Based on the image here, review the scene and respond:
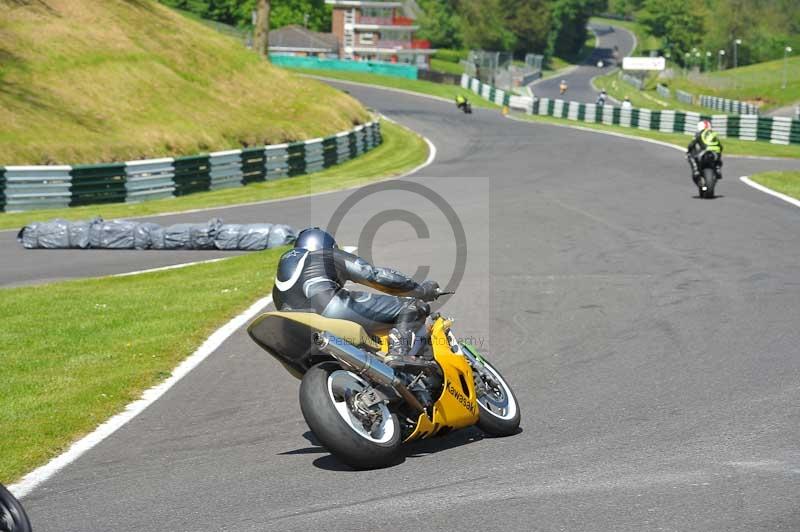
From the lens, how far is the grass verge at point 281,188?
83.0 ft

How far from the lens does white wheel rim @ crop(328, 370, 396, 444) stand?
6777 millimetres

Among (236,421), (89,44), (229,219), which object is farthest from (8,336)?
(89,44)

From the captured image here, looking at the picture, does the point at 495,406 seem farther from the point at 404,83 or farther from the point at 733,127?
the point at 404,83

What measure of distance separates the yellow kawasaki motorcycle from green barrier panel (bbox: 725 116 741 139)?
40.9 metres

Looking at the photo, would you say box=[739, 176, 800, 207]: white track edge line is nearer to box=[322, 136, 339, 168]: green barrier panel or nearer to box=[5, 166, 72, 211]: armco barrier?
box=[322, 136, 339, 168]: green barrier panel

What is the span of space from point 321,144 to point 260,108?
9.17 meters

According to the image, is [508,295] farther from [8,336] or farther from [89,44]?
[89,44]

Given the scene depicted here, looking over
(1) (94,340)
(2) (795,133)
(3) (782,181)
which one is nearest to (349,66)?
(2) (795,133)

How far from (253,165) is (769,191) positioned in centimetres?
1398

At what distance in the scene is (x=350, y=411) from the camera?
6.88 meters

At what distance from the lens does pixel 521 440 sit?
297 inches

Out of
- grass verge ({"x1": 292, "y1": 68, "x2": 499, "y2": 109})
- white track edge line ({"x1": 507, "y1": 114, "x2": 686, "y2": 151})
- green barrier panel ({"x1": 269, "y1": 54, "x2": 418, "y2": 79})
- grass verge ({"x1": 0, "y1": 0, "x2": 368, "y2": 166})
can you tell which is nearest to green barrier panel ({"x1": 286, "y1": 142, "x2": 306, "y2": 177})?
grass verge ({"x1": 0, "y1": 0, "x2": 368, "y2": 166})

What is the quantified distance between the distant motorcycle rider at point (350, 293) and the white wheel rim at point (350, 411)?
361mm

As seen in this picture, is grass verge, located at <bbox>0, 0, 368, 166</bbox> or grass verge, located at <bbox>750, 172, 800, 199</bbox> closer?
grass verge, located at <bbox>750, 172, 800, 199</bbox>
